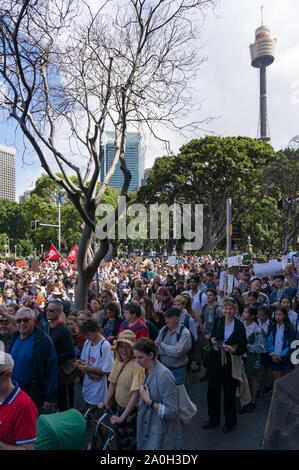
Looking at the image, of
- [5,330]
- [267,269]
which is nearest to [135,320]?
[5,330]

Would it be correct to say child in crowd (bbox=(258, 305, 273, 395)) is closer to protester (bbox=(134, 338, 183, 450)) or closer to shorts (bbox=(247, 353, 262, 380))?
shorts (bbox=(247, 353, 262, 380))

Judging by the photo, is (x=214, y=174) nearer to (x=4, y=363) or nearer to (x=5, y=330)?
(x=5, y=330)

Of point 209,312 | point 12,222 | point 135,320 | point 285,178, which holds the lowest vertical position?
point 209,312

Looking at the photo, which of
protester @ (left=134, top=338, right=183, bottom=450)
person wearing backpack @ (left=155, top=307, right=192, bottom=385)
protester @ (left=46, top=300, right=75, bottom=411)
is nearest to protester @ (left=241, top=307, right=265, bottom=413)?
person wearing backpack @ (left=155, top=307, right=192, bottom=385)

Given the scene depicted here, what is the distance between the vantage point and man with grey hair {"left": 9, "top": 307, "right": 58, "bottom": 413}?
12.3 feet

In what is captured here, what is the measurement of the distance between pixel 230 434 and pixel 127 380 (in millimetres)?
1860

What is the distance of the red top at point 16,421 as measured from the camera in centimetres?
234

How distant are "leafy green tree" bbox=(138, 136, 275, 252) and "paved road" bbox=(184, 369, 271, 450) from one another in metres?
25.3

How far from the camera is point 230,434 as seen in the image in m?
4.72

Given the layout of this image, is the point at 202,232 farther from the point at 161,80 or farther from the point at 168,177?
the point at 161,80

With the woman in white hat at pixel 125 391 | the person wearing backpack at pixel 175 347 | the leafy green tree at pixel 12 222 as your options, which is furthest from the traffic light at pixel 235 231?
the leafy green tree at pixel 12 222

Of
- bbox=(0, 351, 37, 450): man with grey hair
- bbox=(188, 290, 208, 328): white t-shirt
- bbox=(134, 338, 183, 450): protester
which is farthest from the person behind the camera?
bbox=(188, 290, 208, 328): white t-shirt
